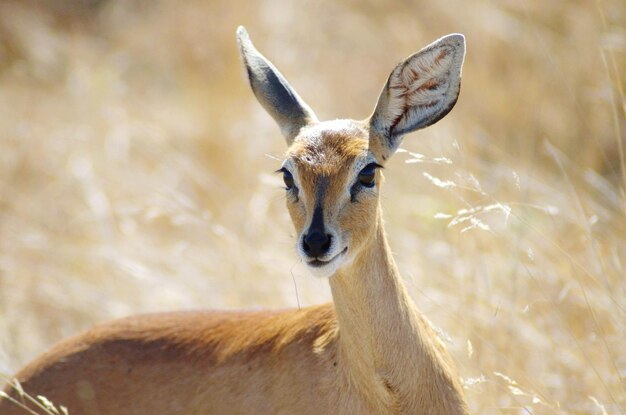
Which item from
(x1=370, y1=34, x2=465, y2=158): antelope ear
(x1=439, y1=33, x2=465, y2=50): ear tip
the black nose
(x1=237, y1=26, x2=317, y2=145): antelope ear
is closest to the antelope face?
the black nose

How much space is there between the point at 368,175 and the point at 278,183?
2.34m

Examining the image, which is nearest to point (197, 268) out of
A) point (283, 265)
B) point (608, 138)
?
point (283, 265)

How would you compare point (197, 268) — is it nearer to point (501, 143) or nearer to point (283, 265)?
point (283, 265)

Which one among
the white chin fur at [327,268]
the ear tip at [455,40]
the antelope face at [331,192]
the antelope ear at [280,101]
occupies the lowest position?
the white chin fur at [327,268]

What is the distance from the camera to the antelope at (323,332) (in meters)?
4.19

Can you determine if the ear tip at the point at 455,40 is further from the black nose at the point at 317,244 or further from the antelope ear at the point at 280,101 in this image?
the black nose at the point at 317,244

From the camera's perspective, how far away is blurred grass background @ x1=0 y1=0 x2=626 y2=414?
5.57 metres

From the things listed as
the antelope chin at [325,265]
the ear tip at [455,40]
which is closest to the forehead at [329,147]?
the antelope chin at [325,265]

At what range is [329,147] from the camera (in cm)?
427

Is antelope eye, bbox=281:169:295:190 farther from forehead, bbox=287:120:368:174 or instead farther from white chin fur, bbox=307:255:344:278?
white chin fur, bbox=307:255:344:278

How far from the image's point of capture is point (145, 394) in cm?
489

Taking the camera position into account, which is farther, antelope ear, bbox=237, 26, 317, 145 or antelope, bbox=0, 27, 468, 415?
antelope ear, bbox=237, 26, 317, 145

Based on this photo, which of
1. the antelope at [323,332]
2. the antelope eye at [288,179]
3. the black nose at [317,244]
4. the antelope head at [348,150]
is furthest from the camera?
the antelope eye at [288,179]

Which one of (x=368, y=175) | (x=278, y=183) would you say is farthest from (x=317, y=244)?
(x=278, y=183)
